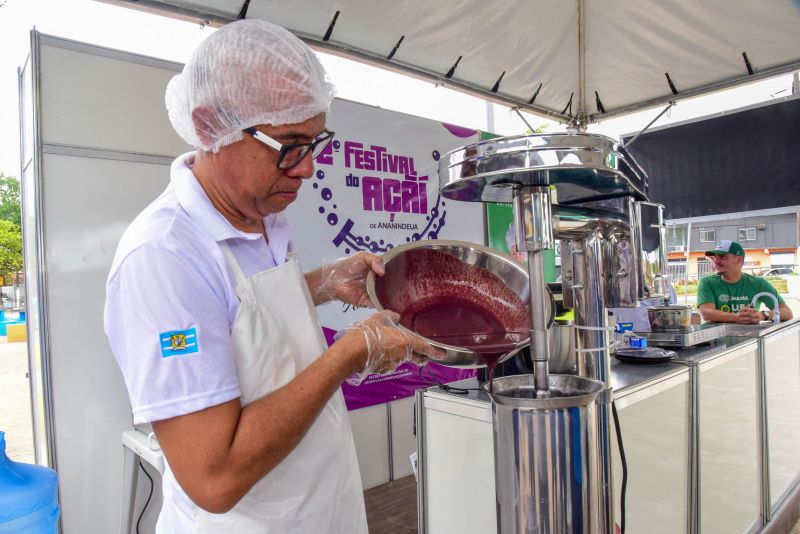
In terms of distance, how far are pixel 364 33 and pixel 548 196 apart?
6.09 ft

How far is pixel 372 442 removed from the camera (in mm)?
3125

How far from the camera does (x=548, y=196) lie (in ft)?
2.94

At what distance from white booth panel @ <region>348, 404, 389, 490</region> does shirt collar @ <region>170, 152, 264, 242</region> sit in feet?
7.66

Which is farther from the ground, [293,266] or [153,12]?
[153,12]

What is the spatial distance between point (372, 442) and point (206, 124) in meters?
2.64

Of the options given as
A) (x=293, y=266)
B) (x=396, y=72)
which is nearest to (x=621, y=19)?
(x=396, y=72)

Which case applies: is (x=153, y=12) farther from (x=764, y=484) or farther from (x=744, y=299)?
(x=744, y=299)

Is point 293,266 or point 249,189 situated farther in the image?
point 293,266

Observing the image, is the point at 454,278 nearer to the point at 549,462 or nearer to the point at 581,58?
the point at 549,462

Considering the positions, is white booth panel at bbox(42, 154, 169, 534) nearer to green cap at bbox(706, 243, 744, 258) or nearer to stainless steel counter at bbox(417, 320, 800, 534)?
stainless steel counter at bbox(417, 320, 800, 534)

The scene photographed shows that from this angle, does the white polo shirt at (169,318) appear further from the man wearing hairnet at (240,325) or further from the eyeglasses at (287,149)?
the eyeglasses at (287,149)

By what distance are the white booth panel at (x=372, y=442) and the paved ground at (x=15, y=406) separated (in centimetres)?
194

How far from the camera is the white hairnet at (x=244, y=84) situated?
0.83m

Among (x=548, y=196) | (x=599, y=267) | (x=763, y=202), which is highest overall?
(x=763, y=202)
